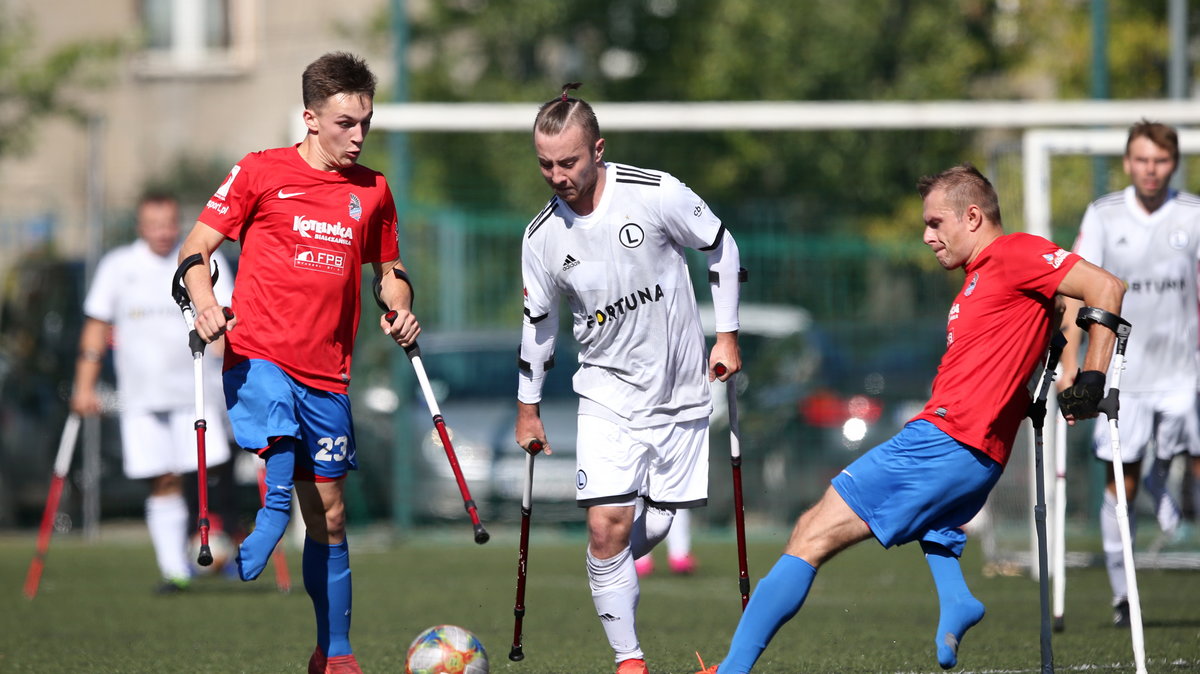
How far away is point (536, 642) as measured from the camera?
862cm

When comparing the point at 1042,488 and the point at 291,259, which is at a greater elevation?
the point at 291,259

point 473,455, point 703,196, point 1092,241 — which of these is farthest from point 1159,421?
point 703,196

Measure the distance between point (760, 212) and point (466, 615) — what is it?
7127mm

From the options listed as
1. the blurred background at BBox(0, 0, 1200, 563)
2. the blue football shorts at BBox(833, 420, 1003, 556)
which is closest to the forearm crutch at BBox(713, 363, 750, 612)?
the blue football shorts at BBox(833, 420, 1003, 556)

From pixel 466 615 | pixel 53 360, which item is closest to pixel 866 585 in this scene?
pixel 466 615

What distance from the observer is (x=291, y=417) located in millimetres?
6531

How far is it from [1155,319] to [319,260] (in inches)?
200

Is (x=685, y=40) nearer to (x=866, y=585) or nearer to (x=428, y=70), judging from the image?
(x=428, y=70)

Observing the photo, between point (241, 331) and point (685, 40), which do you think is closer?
point (241, 331)

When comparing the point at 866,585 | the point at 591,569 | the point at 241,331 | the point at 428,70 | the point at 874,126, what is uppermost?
the point at 428,70

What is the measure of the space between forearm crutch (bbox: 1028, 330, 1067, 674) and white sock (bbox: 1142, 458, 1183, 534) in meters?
3.48

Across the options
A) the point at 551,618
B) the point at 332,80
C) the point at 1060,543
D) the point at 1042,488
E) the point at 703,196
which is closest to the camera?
the point at 1042,488

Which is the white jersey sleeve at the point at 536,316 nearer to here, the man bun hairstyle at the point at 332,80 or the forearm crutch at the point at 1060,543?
the man bun hairstyle at the point at 332,80

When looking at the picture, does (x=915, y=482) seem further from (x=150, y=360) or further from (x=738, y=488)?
(x=150, y=360)
